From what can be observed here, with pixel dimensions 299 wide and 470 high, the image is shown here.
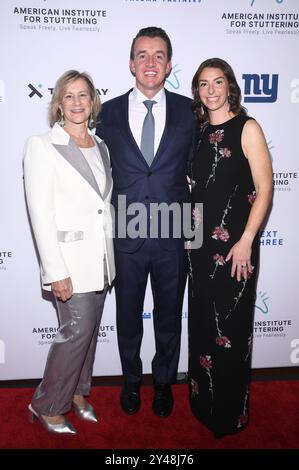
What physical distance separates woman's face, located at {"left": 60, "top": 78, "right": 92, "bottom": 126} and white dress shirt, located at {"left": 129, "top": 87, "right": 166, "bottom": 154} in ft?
0.92

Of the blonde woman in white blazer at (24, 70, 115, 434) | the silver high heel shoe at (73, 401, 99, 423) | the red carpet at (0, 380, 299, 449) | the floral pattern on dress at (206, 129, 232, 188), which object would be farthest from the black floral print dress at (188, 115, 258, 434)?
the silver high heel shoe at (73, 401, 99, 423)

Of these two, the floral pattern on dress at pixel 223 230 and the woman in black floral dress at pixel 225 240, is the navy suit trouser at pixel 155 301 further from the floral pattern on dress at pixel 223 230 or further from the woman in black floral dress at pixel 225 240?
the floral pattern on dress at pixel 223 230

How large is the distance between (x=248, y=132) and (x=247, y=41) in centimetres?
94

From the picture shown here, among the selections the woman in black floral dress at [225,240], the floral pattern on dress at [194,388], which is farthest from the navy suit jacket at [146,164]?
the floral pattern on dress at [194,388]

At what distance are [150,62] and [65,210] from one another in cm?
89

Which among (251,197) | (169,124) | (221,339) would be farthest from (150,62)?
(221,339)

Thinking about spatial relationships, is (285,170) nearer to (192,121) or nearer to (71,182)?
(192,121)

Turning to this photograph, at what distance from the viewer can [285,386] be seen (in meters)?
2.76

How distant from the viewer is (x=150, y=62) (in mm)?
2148

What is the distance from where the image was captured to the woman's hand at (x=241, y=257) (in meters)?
2.00

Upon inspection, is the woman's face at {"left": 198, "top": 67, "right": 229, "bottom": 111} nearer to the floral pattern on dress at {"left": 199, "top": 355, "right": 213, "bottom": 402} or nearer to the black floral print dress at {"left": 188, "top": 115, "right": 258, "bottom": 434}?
the black floral print dress at {"left": 188, "top": 115, "right": 258, "bottom": 434}

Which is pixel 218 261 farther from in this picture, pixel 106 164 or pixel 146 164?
pixel 106 164

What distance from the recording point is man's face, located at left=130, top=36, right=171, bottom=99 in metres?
2.15
